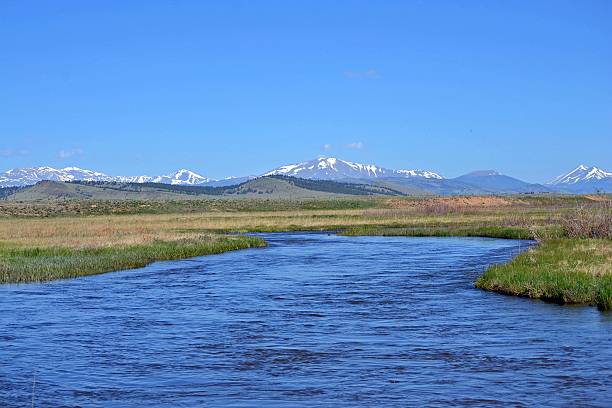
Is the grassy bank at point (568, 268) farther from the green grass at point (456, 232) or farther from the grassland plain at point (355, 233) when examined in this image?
the green grass at point (456, 232)

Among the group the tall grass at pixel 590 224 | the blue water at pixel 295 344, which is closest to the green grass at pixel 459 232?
the tall grass at pixel 590 224

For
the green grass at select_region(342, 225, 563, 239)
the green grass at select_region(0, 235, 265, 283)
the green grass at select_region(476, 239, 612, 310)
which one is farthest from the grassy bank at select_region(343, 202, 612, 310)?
the green grass at select_region(0, 235, 265, 283)

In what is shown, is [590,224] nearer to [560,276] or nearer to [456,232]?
[560,276]

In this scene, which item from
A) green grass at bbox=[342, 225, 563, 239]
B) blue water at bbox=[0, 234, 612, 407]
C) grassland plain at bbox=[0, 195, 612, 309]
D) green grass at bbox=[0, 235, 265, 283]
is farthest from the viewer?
green grass at bbox=[342, 225, 563, 239]

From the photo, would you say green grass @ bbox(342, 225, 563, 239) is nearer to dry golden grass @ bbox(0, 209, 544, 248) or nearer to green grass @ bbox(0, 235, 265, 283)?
dry golden grass @ bbox(0, 209, 544, 248)

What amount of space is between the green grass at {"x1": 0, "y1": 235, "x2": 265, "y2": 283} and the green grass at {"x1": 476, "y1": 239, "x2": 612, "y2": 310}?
17.1 m

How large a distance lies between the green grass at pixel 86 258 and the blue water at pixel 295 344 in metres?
2.16

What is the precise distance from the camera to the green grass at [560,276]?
24.2 meters

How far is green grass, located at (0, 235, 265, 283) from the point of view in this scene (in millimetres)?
33594

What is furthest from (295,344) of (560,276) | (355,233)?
(355,233)

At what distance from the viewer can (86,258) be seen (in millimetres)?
37938

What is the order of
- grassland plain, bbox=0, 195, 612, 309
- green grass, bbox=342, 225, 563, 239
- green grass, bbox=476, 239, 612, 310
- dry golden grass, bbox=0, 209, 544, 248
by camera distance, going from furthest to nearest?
1. green grass, bbox=342, 225, 563, 239
2. dry golden grass, bbox=0, 209, 544, 248
3. grassland plain, bbox=0, 195, 612, 309
4. green grass, bbox=476, 239, 612, 310

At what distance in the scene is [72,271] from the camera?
1367 inches

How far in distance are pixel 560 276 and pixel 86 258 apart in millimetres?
21641
